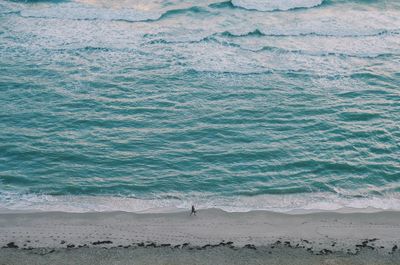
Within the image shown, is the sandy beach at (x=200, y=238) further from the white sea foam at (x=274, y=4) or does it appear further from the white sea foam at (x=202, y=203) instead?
the white sea foam at (x=274, y=4)

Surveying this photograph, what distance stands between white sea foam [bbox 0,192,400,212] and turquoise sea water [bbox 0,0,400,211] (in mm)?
58

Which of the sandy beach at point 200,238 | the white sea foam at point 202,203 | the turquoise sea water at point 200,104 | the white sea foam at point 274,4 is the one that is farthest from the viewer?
the white sea foam at point 274,4

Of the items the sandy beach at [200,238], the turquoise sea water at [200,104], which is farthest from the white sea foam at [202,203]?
the sandy beach at [200,238]

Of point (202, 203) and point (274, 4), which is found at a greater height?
point (274, 4)

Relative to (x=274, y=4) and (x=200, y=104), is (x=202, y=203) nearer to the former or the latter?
(x=200, y=104)

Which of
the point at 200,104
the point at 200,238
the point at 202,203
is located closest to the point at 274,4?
the point at 200,104

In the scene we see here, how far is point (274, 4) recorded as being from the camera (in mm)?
32406

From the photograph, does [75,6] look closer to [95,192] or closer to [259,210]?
[95,192]

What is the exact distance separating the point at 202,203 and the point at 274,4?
1858cm

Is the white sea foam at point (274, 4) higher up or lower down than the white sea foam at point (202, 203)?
higher up

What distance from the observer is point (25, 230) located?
15.6 meters

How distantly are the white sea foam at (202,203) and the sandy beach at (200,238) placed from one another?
405 millimetres

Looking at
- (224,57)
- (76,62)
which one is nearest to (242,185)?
(224,57)

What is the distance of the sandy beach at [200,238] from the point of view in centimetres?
1453
